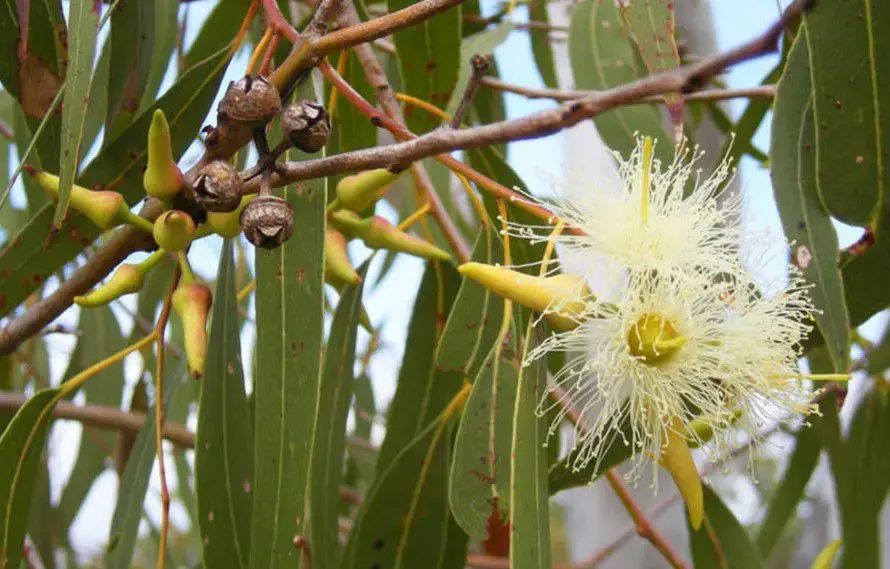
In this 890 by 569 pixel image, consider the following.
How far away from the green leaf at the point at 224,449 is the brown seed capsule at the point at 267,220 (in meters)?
0.38

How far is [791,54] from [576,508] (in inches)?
79.6

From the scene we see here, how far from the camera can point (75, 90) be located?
820 millimetres

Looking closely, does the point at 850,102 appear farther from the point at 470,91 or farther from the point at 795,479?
the point at 795,479

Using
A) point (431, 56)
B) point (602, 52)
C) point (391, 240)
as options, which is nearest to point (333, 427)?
point (391, 240)

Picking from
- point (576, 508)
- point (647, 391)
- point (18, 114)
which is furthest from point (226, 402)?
point (576, 508)

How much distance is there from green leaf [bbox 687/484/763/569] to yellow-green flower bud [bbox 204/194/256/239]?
0.69 m

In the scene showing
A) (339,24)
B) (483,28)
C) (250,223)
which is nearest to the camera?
(250,223)

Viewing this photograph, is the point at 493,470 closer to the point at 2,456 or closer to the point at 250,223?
the point at 250,223

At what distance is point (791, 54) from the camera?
3.00 feet

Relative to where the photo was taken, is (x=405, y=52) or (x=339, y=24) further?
(x=405, y=52)

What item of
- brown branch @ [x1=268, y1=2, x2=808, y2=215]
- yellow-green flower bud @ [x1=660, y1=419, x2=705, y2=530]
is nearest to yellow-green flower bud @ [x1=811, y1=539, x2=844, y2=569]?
yellow-green flower bud @ [x1=660, y1=419, x2=705, y2=530]

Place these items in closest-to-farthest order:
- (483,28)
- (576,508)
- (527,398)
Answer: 1. (527,398)
2. (483,28)
3. (576,508)

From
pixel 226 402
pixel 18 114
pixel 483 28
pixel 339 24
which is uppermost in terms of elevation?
pixel 483 28

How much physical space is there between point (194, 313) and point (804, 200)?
1.76 feet
